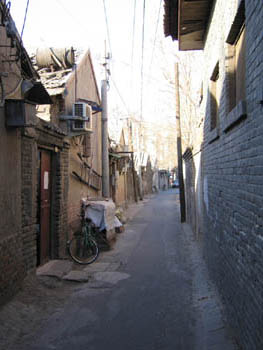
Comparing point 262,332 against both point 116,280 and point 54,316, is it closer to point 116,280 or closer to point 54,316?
point 54,316

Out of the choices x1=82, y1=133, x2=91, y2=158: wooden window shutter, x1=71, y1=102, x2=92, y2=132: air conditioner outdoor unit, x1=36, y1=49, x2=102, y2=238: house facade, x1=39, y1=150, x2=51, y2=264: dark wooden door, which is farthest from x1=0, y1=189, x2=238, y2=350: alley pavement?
x1=82, y1=133, x2=91, y2=158: wooden window shutter

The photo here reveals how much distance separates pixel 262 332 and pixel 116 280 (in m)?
4.64

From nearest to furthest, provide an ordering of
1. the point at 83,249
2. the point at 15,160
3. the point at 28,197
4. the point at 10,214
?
the point at 10,214 → the point at 15,160 → the point at 28,197 → the point at 83,249

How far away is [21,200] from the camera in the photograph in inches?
234

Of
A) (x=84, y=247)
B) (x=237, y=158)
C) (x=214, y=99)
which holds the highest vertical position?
(x=214, y=99)

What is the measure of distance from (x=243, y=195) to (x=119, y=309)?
303cm

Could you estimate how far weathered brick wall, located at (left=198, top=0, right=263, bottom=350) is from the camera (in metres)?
3.04

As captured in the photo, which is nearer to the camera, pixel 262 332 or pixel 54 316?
pixel 262 332

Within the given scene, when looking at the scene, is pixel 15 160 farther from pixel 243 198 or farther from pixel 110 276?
pixel 243 198

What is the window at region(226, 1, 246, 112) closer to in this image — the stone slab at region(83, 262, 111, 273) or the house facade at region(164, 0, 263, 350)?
the house facade at region(164, 0, 263, 350)

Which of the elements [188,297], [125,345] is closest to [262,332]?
[125,345]

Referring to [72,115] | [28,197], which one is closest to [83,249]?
[28,197]

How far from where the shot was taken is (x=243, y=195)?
11.8 ft

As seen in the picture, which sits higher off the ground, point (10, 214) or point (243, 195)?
point (243, 195)
